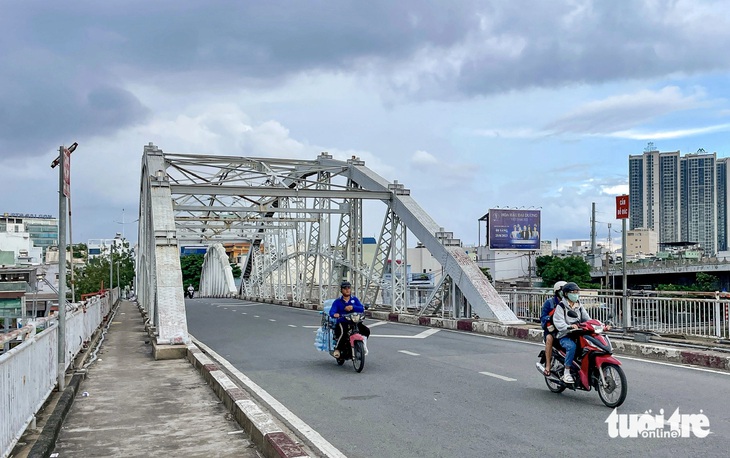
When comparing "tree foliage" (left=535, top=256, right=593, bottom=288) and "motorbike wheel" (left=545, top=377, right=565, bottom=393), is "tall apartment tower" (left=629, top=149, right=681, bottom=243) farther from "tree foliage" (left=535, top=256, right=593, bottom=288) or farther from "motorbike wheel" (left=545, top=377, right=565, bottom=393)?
"motorbike wheel" (left=545, top=377, right=565, bottom=393)

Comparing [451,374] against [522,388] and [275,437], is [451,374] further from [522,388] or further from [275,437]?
[275,437]

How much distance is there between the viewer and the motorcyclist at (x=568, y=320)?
26.4 feet

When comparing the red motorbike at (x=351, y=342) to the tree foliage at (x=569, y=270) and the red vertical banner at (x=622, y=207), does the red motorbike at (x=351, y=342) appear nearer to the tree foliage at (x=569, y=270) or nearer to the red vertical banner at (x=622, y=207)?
the red vertical banner at (x=622, y=207)

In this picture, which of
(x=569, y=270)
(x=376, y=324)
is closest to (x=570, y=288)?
(x=376, y=324)

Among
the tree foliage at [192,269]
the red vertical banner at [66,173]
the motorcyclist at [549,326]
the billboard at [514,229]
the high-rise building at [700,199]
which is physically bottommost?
the tree foliage at [192,269]

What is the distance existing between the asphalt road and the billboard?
190ft

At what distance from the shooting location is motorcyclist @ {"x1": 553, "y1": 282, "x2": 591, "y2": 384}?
8047 millimetres

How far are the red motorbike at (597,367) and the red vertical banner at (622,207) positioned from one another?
9.25 meters

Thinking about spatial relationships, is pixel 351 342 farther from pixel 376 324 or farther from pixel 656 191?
pixel 656 191

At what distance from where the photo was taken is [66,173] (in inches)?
376

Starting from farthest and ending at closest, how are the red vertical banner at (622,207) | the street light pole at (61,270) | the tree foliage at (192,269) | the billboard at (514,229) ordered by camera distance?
the tree foliage at (192,269)
the billboard at (514,229)
the red vertical banner at (622,207)
the street light pole at (61,270)

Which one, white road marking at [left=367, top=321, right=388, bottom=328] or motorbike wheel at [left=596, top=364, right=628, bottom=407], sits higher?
motorbike wheel at [left=596, top=364, right=628, bottom=407]

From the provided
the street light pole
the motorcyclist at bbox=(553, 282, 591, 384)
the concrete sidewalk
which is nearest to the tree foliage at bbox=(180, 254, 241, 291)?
the concrete sidewalk

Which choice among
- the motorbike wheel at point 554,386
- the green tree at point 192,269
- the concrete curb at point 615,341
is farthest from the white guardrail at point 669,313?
the green tree at point 192,269
